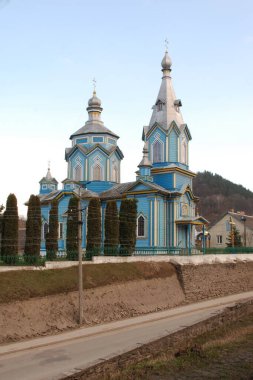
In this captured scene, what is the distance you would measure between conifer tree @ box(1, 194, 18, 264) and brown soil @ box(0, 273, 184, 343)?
4.77 m

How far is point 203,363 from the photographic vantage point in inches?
547

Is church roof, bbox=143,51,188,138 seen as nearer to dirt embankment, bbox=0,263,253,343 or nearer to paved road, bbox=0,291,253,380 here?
dirt embankment, bbox=0,263,253,343

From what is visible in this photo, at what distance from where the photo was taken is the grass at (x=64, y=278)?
20.2 metres

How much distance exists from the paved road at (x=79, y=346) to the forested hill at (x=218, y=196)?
315 feet

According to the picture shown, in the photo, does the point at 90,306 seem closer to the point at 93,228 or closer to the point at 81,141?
the point at 93,228

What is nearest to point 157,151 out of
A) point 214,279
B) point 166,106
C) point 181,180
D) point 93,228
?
point 181,180

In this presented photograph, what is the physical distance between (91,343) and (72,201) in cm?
1293

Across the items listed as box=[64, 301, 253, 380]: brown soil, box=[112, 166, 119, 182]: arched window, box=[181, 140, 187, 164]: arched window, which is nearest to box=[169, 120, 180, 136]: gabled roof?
box=[181, 140, 187, 164]: arched window

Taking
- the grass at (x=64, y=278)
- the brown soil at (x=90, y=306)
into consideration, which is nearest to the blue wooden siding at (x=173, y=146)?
the brown soil at (x=90, y=306)

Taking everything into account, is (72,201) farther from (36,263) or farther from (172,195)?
(172,195)

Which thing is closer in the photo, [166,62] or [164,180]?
[164,180]

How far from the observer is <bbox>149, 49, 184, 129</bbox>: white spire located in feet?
134

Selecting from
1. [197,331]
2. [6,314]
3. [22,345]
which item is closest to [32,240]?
[6,314]

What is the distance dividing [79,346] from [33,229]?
10.5m
